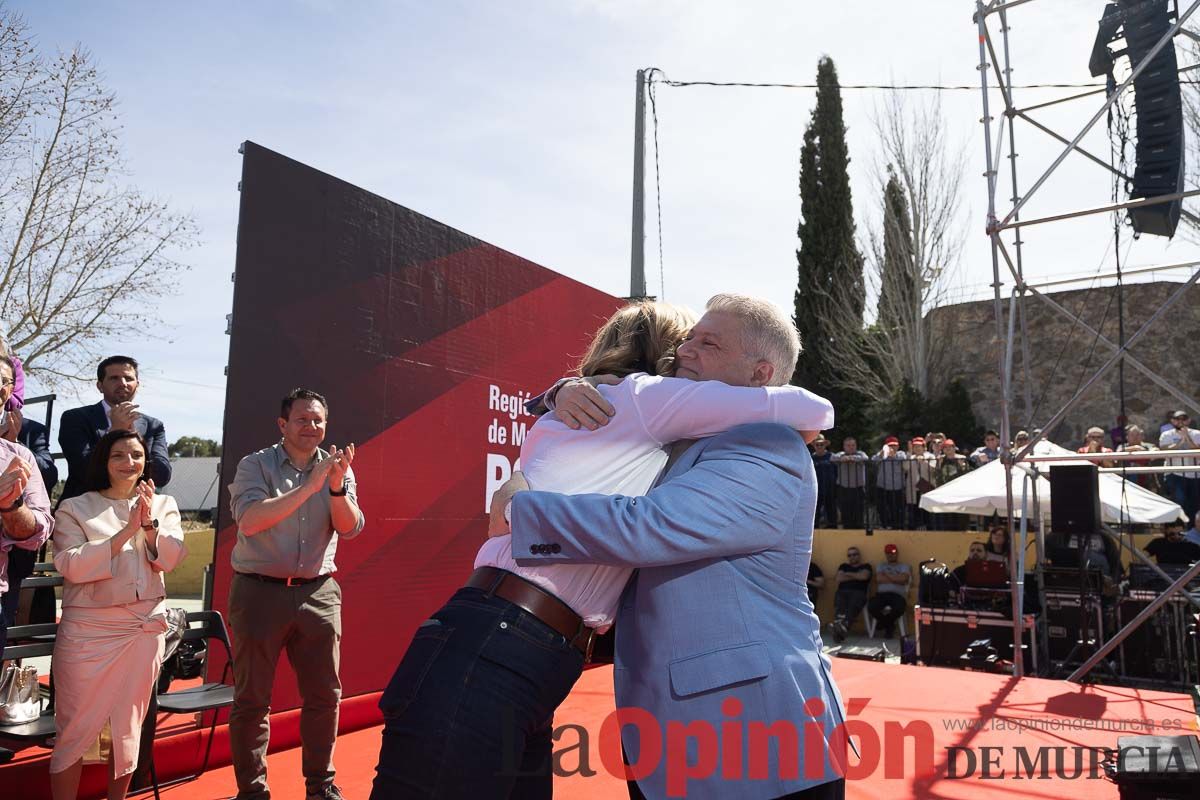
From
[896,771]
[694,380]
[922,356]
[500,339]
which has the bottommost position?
[896,771]

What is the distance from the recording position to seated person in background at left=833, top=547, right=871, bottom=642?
36.1 feet

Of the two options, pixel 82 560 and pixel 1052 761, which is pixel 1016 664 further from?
pixel 82 560

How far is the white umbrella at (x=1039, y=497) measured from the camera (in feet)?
28.1

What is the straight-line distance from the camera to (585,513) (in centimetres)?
140

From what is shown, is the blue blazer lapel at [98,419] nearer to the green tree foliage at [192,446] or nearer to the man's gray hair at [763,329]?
the man's gray hair at [763,329]

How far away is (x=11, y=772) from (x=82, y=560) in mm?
964

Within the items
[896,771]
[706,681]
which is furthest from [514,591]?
[896,771]

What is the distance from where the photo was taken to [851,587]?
441 inches

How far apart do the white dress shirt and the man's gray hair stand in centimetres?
9

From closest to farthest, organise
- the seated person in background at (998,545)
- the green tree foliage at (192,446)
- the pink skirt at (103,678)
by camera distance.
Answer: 1. the pink skirt at (103,678)
2. the seated person in background at (998,545)
3. the green tree foliage at (192,446)

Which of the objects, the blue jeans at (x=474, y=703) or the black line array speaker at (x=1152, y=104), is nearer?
the blue jeans at (x=474, y=703)

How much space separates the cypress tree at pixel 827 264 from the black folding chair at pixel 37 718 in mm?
17423

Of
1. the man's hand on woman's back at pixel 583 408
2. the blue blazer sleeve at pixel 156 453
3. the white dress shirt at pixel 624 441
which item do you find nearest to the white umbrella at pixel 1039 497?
the blue blazer sleeve at pixel 156 453

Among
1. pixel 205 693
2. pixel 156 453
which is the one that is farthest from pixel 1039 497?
pixel 156 453
